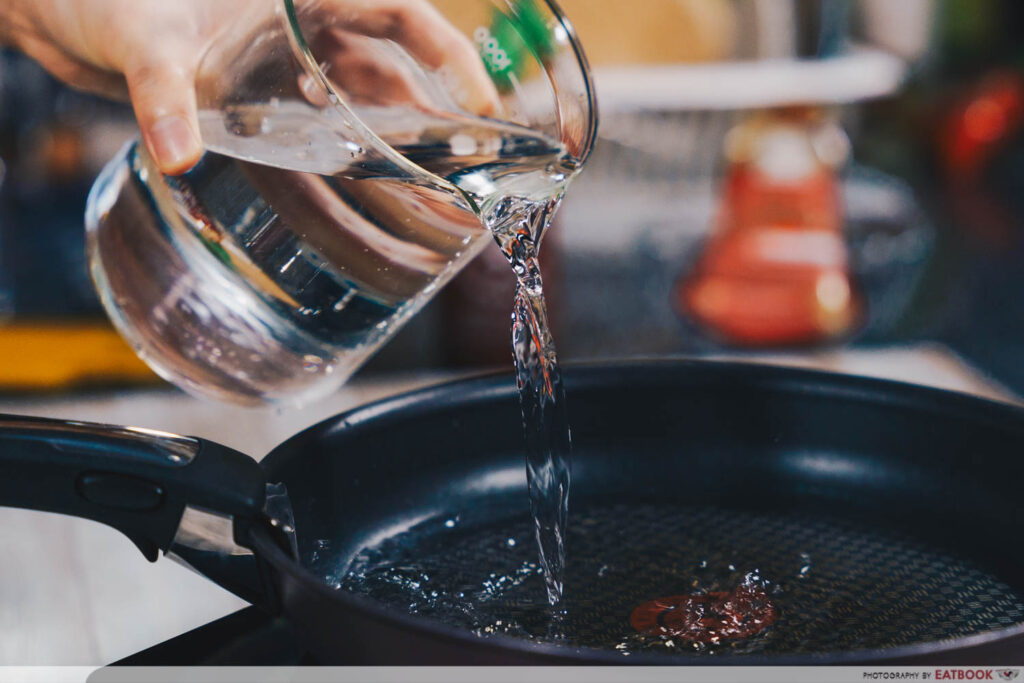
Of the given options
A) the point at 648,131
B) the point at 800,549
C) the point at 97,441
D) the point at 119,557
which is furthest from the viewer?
the point at 648,131

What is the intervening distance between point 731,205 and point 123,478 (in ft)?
2.73

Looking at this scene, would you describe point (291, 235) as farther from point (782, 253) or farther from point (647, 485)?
point (782, 253)

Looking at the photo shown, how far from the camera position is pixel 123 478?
0.87 feet

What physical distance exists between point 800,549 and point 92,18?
336 millimetres

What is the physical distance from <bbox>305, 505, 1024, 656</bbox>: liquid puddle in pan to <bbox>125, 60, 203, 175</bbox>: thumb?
14 centimetres

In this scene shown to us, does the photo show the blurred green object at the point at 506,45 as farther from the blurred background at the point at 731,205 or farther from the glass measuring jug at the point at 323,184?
the blurred background at the point at 731,205

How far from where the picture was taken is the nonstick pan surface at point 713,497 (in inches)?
13.0

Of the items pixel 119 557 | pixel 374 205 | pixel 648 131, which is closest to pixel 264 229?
pixel 374 205

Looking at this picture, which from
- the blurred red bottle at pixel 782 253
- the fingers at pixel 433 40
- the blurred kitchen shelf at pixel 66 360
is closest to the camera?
the fingers at pixel 433 40

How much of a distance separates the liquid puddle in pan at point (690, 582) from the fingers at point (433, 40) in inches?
6.2

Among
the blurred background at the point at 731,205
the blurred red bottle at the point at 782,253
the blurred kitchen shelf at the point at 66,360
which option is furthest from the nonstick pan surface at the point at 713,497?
the blurred red bottle at the point at 782,253

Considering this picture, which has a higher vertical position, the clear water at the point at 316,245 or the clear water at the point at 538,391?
the clear water at the point at 316,245

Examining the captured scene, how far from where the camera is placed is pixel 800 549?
0.37 m

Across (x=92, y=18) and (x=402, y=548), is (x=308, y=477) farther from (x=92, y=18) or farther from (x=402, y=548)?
(x=92, y=18)
